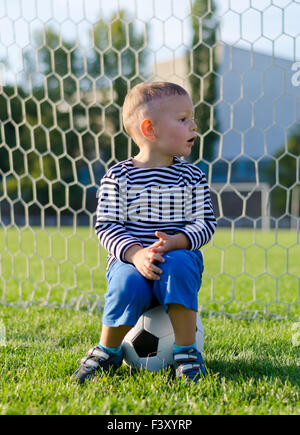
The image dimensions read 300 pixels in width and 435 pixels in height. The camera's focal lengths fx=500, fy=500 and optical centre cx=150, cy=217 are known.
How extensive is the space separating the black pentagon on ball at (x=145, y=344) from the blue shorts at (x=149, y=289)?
0.11 m

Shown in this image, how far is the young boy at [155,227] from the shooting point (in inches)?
58.7

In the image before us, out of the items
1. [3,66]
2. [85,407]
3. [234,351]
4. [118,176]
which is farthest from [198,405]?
[3,66]

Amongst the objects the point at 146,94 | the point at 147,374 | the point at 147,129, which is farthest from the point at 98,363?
the point at 146,94

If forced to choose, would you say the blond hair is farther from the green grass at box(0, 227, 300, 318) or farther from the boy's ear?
the green grass at box(0, 227, 300, 318)

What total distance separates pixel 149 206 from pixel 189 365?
1.68 ft

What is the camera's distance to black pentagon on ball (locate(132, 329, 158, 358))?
5.23ft

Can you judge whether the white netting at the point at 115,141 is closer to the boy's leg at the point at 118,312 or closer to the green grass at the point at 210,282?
the green grass at the point at 210,282

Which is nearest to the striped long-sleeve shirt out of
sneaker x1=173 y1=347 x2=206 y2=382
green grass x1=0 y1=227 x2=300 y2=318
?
sneaker x1=173 y1=347 x2=206 y2=382

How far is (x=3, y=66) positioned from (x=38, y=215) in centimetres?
1249

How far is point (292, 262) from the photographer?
216 inches

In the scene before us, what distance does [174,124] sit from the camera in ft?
5.34

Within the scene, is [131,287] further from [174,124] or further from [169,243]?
[174,124]

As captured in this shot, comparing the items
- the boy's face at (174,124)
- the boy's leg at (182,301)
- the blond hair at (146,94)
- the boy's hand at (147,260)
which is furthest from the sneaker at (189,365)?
the blond hair at (146,94)
